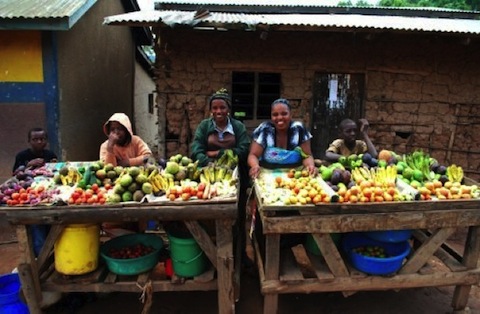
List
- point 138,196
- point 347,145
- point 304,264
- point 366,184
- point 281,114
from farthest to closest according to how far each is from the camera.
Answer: point 304,264, point 347,145, point 281,114, point 366,184, point 138,196

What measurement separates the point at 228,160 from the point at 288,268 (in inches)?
52.6

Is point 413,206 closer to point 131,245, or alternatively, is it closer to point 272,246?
point 272,246

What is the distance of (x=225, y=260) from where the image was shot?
3391 mm

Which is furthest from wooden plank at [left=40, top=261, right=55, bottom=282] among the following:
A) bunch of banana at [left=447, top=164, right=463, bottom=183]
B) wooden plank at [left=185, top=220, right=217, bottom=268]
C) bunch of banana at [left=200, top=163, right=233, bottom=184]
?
bunch of banana at [left=447, top=164, right=463, bottom=183]

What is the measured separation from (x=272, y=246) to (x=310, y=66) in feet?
15.2

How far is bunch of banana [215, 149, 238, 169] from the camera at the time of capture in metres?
4.14

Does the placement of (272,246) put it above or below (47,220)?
below

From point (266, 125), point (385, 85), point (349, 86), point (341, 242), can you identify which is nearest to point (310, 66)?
point (349, 86)

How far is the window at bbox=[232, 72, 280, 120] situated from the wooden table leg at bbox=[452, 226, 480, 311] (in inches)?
177

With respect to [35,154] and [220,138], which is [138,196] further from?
[35,154]

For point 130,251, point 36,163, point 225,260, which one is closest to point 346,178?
point 225,260

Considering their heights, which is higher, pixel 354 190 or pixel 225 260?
pixel 354 190

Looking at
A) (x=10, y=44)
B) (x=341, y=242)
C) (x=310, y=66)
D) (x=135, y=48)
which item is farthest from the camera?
(x=135, y=48)

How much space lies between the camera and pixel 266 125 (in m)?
4.25
